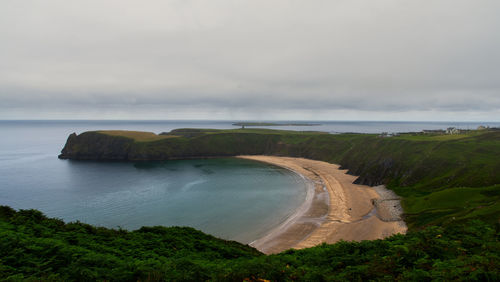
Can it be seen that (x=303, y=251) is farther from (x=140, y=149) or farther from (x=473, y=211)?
(x=140, y=149)

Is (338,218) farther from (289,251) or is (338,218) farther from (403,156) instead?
(403,156)

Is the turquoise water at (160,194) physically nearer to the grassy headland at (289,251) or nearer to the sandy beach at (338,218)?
the sandy beach at (338,218)

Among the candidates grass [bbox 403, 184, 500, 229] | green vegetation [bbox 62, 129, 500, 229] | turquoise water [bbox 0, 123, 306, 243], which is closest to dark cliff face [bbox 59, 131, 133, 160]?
green vegetation [bbox 62, 129, 500, 229]

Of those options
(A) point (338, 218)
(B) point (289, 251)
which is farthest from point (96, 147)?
(B) point (289, 251)

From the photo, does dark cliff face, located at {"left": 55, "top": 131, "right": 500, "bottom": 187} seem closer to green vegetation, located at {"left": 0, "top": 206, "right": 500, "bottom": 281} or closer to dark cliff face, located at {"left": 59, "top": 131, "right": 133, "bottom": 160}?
dark cliff face, located at {"left": 59, "top": 131, "right": 133, "bottom": 160}

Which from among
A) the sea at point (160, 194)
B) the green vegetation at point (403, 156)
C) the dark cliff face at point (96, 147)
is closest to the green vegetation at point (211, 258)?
the sea at point (160, 194)

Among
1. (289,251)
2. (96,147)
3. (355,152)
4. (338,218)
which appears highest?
(355,152)

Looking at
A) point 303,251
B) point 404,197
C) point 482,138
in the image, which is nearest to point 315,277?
point 303,251
